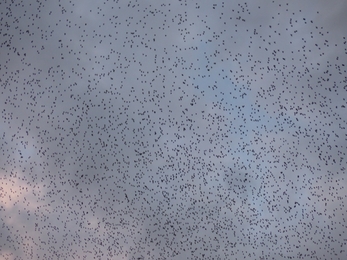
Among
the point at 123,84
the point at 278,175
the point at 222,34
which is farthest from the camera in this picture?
the point at 278,175

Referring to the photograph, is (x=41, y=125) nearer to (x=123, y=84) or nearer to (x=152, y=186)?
(x=123, y=84)

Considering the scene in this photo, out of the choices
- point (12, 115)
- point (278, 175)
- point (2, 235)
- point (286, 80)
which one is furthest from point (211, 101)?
point (2, 235)

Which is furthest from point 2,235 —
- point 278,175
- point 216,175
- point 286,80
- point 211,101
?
point 286,80

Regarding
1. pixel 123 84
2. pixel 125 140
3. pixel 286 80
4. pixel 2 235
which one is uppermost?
pixel 286 80

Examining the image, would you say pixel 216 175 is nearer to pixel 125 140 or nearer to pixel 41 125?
pixel 125 140

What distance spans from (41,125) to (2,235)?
25.3 ft

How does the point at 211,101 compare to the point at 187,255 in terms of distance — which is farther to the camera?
the point at 187,255

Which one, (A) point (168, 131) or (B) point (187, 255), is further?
(B) point (187, 255)

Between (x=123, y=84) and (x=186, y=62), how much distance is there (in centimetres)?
389

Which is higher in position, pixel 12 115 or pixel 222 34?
pixel 222 34

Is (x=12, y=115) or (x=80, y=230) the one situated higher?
(x=12, y=115)

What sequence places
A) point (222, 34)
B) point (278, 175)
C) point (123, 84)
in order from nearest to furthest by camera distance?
1. point (222, 34)
2. point (123, 84)
3. point (278, 175)

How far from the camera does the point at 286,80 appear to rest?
22875 millimetres

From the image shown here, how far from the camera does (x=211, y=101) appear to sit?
2406 centimetres
